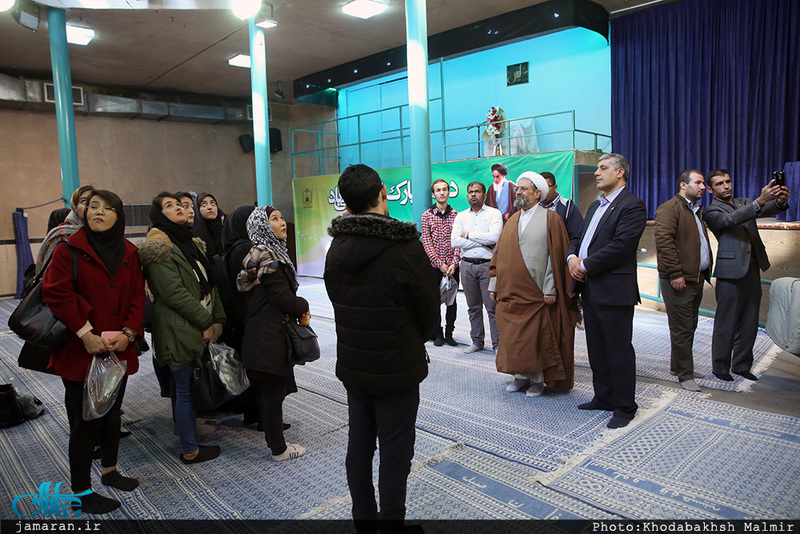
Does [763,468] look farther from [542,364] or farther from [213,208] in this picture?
[213,208]

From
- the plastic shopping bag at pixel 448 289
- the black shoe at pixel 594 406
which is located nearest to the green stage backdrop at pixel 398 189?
the plastic shopping bag at pixel 448 289

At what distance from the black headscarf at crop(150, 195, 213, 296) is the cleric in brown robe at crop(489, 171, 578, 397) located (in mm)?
1984

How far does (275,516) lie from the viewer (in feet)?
7.47

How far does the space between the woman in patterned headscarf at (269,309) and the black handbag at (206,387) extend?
23 centimetres

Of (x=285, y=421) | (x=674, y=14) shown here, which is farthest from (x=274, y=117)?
(x=285, y=421)

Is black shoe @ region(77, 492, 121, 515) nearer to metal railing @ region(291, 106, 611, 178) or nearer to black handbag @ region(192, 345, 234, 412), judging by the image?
black handbag @ region(192, 345, 234, 412)

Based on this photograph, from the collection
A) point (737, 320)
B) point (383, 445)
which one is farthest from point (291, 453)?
point (737, 320)

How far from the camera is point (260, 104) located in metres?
7.41

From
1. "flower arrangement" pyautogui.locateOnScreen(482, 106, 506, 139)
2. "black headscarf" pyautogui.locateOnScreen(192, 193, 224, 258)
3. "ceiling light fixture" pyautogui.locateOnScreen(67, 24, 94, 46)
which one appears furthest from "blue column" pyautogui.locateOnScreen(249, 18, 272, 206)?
"flower arrangement" pyautogui.locateOnScreen(482, 106, 506, 139)

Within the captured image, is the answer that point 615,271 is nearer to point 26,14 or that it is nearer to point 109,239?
point 109,239

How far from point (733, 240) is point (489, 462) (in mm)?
2533

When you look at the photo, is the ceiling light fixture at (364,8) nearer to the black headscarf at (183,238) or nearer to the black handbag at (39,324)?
the black headscarf at (183,238)

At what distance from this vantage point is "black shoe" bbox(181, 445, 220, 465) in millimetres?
2829

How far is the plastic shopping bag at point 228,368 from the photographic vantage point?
281 centimetres
